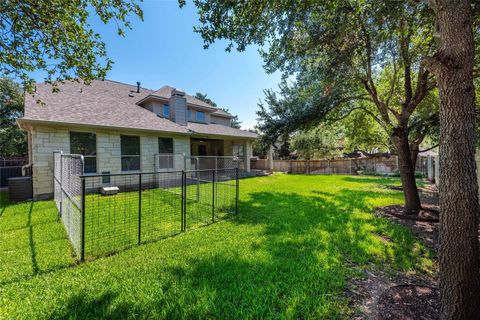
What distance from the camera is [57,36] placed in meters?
4.35

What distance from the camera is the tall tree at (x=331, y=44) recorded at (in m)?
4.46

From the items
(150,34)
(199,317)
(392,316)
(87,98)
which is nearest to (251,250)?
(199,317)

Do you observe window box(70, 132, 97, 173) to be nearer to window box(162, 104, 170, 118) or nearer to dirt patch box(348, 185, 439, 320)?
window box(162, 104, 170, 118)

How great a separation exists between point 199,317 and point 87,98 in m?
12.7

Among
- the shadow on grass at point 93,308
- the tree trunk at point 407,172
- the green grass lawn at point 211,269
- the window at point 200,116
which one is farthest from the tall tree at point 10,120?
the tree trunk at point 407,172

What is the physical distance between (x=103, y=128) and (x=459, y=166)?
11153 millimetres

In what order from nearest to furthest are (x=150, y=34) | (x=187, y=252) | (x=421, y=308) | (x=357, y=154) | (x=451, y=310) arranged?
(x=451, y=310), (x=421, y=308), (x=187, y=252), (x=150, y=34), (x=357, y=154)

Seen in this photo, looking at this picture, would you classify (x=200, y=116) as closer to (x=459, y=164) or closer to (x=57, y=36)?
(x=57, y=36)

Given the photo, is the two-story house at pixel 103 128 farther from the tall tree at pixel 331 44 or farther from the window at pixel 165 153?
the tall tree at pixel 331 44

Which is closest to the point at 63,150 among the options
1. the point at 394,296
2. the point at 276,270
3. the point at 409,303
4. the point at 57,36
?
the point at 57,36

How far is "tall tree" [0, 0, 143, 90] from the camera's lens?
158 inches

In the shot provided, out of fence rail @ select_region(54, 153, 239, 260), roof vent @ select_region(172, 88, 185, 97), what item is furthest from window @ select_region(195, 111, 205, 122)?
fence rail @ select_region(54, 153, 239, 260)

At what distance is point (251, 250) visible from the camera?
12.3 feet

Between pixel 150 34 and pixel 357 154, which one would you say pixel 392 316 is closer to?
pixel 150 34
